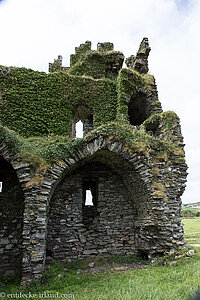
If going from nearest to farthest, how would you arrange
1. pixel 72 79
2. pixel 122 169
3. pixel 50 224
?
pixel 50 224 < pixel 122 169 < pixel 72 79

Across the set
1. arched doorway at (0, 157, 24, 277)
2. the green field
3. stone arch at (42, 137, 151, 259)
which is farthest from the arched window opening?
the green field

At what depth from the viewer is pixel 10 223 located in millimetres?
8125

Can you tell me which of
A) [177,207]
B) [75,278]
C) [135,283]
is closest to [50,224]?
[75,278]

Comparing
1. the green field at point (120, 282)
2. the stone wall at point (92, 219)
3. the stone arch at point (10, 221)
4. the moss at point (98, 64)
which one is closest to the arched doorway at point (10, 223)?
the stone arch at point (10, 221)

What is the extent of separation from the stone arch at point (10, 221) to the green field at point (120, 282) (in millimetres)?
707

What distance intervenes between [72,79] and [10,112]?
13.5 feet

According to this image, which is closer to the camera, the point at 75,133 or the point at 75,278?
the point at 75,278

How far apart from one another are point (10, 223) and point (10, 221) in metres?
0.08

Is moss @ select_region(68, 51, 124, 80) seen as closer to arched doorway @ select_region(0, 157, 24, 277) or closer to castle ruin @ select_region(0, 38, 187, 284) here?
castle ruin @ select_region(0, 38, 187, 284)

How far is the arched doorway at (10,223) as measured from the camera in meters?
7.67

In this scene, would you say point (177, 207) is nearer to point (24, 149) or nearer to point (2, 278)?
point (24, 149)

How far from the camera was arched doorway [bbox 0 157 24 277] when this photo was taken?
7.67 metres

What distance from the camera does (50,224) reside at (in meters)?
8.67

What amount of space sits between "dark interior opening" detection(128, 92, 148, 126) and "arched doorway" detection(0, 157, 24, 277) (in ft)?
28.8
